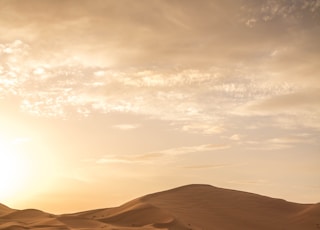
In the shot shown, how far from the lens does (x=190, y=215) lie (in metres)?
27.1

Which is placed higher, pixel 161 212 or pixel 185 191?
pixel 185 191

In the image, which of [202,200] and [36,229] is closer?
[36,229]

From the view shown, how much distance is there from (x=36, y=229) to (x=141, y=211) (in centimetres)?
762

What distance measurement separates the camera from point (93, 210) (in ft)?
103

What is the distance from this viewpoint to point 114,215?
86.1 feet

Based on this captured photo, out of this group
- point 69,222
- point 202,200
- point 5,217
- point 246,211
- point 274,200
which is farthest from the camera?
point 274,200

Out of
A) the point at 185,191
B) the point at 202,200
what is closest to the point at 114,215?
the point at 202,200

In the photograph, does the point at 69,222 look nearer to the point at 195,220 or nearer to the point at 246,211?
the point at 195,220

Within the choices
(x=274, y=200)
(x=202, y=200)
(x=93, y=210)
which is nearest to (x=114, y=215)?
(x=93, y=210)

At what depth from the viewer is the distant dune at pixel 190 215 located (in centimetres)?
2278

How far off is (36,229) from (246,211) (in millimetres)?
15560

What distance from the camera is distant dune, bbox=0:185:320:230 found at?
2278 cm

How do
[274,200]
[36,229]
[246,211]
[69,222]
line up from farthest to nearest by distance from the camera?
1. [274,200]
2. [246,211]
3. [69,222]
4. [36,229]

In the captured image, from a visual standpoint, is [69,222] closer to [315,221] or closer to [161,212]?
[161,212]
